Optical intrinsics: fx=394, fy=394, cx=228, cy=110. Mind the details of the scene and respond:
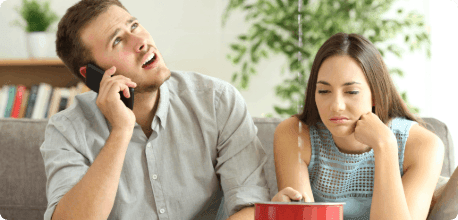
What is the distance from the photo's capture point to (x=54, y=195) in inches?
39.8

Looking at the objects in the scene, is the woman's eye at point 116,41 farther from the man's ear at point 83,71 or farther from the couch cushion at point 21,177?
the couch cushion at point 21,177

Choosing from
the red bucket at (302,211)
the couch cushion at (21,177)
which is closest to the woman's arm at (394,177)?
the red bucket at (302,211)

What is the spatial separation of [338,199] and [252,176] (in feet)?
0.85

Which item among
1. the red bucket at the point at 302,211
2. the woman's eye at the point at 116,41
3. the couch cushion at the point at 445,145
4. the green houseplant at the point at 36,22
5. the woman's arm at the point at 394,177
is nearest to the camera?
the red bucket at the point at 302,211

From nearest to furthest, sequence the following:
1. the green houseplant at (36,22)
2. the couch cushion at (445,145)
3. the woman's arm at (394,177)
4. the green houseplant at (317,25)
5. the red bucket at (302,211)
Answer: the red bucket at (302,211) < the woman's arm at (394,177) < the couch cushion at (445,145) < the green houseplant at (317,25) < the green houseplant at (36,22)

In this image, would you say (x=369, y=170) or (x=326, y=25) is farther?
(x=326, y=25)

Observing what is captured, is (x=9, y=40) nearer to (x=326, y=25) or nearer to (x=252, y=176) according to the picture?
(x=326, y=25)

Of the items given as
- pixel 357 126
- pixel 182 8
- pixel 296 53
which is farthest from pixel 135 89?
pixel 182 8

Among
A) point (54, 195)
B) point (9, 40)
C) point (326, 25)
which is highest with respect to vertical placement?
point (326, 25)

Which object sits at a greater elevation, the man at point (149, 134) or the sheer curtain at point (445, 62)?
the sheer curtain at point (445, 62)

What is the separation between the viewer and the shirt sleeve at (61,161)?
40.0 inches

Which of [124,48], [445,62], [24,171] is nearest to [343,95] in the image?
[124,48]

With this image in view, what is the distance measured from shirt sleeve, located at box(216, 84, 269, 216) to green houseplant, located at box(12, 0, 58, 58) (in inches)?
73.8

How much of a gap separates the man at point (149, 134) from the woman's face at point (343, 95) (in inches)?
9.4
